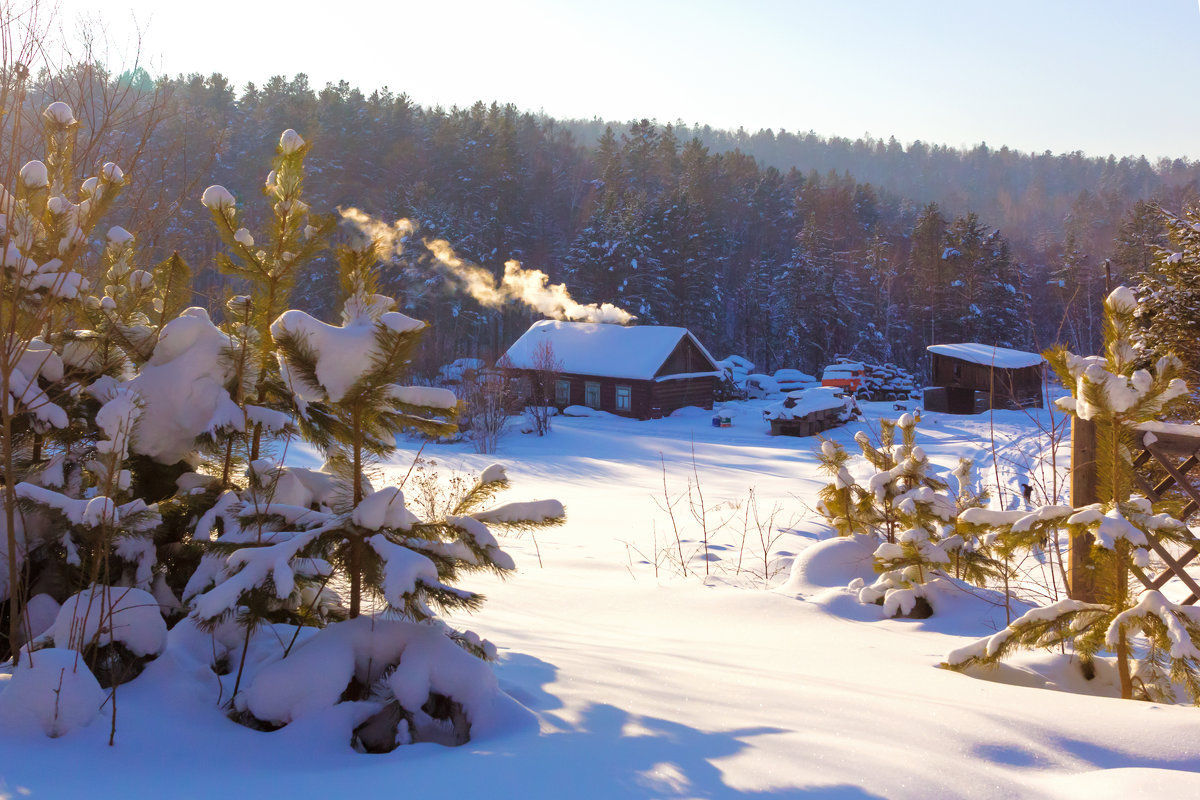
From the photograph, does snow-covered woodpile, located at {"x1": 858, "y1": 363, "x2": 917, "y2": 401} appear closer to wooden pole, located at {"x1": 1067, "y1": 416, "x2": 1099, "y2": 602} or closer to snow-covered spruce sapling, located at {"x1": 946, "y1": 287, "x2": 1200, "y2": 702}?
wooden pole, located at {"x1": 1067, "y1": 416, "x2": 1099, "y2": 602}

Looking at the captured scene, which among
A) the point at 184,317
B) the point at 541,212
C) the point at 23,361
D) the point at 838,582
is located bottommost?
the point at 838,582

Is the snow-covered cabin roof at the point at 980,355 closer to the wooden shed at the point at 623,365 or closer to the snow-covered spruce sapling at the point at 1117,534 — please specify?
the wooden shed at the point at 623,365

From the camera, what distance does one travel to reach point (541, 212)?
63562 millimetres

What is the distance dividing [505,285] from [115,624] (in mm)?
46182

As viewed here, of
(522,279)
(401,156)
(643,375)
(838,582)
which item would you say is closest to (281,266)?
(838,582)

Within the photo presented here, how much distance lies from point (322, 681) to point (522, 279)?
41.6m

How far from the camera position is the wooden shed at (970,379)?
109ft

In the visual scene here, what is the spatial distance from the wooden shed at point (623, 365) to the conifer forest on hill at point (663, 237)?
18.9 feet

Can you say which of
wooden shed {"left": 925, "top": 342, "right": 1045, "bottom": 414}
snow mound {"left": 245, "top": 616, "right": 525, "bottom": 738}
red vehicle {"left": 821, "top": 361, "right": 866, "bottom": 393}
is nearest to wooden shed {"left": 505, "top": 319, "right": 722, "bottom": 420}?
red vehicle {"left": 821, "top": 361, "right": 866, "bottom": 393}

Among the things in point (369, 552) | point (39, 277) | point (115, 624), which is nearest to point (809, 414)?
point (369, 552)

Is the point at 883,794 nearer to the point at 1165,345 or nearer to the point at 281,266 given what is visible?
the point at 281,266

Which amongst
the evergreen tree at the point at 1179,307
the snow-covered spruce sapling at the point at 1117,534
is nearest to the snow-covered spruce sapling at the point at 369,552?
the snow-covered spruce sapling at the point at 1117,534

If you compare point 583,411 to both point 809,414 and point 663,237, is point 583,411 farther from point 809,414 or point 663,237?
point 663,237

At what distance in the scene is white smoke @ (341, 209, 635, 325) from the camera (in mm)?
39938
